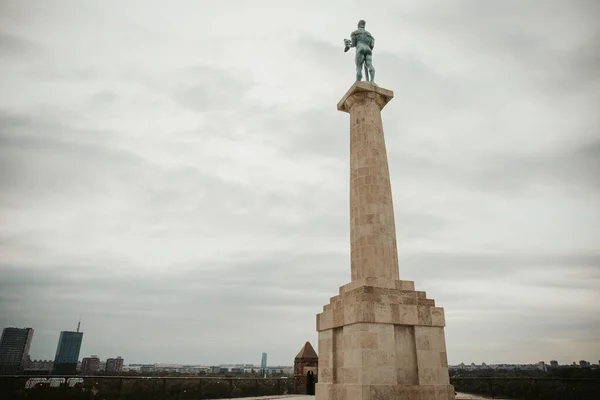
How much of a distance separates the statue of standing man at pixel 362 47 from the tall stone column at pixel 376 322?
315 centimetres

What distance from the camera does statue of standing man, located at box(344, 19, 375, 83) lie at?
14.4 m

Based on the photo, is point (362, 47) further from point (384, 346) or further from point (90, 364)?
point (90, 364)

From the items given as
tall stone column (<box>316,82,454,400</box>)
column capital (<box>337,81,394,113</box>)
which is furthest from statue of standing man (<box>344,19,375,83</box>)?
tall stone column (<box>316,82,454,400</box>)

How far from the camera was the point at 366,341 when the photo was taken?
9.77 meters

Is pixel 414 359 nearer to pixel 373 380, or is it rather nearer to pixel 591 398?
pixel 373 380

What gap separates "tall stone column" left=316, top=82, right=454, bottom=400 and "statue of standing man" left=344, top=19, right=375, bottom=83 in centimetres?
315

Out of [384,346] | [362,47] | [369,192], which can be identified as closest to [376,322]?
[384,346]

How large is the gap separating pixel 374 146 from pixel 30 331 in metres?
203

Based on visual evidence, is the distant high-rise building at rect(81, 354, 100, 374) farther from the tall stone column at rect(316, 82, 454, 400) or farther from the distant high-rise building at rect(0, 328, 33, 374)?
the tall stone column at rect(316, 82, 454, 400)

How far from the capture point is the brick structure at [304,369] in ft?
80.3

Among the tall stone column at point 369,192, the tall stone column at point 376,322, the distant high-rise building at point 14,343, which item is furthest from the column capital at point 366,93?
the distant high-rise building at point 14,343

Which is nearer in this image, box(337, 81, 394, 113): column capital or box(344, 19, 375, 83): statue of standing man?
box(337, 81, 394, 113): column capital

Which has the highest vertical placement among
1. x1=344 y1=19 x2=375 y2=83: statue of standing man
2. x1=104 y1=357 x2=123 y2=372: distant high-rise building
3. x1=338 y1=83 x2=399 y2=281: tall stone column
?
x1=344 y1=19 x2=375 y2=83: statue of standing man

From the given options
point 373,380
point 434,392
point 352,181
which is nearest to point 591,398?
point 434,392
